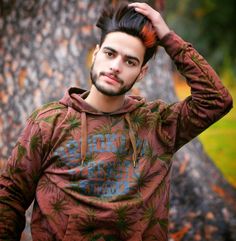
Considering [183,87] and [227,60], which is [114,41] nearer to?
[227,60]

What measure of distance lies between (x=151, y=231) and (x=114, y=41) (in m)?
1.07

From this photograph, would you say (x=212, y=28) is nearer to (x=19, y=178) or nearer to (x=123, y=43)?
(x=123, y=43)

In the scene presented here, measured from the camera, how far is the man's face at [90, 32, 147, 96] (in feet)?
8.15

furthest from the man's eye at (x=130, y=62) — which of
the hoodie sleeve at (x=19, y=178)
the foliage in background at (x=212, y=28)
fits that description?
the foliage in background at (x=212, y=28)

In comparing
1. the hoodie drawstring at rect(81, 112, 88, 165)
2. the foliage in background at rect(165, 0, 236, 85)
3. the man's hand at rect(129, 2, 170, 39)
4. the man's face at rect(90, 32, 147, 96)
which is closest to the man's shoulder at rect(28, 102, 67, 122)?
the hoodie drawstring at rect(81, 112, 88, 165)

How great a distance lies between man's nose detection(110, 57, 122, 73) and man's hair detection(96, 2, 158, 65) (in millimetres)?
164

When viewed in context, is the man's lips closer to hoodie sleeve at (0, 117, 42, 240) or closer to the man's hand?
the man's hand

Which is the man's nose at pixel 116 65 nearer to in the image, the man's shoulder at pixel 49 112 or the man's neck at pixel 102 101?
the man's neck at pixel 102 101

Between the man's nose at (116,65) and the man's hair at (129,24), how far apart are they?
0.54 feet

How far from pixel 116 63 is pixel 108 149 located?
456 mm

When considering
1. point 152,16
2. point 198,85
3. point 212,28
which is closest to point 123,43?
point 152,16

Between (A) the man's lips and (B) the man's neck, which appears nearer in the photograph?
(A) the man's lips

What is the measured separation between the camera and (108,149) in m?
2.51

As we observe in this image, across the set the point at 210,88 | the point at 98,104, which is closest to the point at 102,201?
the point at 98,104
